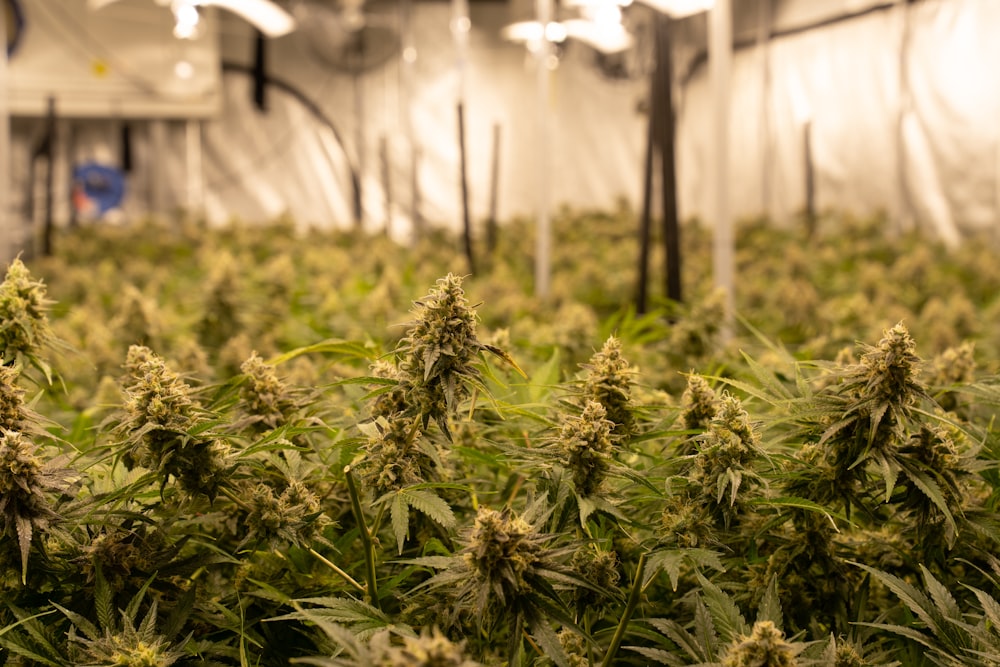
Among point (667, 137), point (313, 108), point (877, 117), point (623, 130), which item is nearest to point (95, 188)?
point (313, 108)

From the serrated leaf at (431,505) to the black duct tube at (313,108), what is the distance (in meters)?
8.81

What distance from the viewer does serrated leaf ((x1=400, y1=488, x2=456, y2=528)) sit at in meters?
1.06

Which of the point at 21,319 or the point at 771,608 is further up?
the point at 21,319

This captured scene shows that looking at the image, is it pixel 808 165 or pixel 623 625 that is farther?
pixel 808 165

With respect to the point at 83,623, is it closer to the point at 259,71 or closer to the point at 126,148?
the point at 126,148

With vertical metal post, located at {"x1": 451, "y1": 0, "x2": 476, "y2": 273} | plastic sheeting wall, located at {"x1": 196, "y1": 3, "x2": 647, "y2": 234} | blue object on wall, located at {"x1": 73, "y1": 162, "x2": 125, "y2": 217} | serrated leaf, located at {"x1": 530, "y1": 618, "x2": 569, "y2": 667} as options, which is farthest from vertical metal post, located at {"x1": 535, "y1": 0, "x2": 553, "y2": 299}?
blue object on wall, located at {"x1": 73, "y1": 162, "x2": 125, "y2": 217}

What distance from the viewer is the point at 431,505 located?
1.09 m

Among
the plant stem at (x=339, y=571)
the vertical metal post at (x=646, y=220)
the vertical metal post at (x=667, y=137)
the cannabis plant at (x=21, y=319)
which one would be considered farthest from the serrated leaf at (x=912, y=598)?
the vertical metal post at (x=646, y=220)

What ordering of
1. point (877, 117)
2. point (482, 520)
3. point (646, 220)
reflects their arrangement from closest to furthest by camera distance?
1. point (482, 520)
2. point (646, 220)
3. point (877, 117)

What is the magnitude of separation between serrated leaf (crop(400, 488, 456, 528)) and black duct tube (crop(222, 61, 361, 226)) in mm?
8814

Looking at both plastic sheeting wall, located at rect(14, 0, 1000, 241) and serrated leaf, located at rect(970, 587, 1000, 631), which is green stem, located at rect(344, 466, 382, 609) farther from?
plastic sheeting wall, located at rect(14, 0, 1000, 241)

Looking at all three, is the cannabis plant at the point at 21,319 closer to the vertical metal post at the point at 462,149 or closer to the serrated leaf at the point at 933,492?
the serrated leaf at the point at 933,492

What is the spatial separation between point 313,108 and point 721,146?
752 centimetres

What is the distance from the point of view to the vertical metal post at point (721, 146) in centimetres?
318
